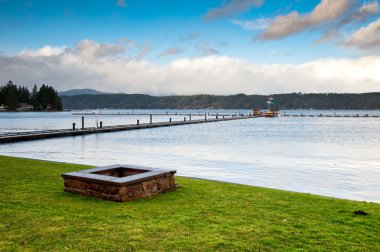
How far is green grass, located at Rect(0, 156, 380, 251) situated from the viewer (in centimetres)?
604

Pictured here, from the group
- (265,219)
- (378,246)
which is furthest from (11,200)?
(378,246)

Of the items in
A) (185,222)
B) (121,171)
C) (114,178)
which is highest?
(114,178)

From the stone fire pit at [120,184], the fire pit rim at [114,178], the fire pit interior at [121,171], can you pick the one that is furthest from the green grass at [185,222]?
the fire pit interior at [121,171]

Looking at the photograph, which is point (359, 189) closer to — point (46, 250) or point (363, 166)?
point (363, 166)

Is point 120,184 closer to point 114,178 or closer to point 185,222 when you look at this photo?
point 114,178

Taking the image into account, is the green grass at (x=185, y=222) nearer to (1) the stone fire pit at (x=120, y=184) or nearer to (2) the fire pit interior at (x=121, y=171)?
(1) the stone fire pit at (x=120, y=184)

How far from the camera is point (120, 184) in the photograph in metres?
8.69

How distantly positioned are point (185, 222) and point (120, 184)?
222cm

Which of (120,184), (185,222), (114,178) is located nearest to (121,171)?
(114,178)

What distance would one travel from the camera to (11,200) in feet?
28.5

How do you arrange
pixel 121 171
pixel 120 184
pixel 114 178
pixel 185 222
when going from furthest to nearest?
pixel 121 171, pixel 114 178, pixel 120 184, pixel 185 222

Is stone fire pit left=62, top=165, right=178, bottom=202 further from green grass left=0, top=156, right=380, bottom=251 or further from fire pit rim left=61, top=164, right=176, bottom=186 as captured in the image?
green grass left=0, top=156, right=380, bottom=251

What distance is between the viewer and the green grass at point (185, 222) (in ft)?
19.8

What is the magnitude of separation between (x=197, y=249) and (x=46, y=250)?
239 cm
